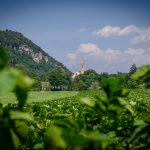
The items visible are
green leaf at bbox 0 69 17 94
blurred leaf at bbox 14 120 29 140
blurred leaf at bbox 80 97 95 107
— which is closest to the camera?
green leaf at bbox 0 69 17 94

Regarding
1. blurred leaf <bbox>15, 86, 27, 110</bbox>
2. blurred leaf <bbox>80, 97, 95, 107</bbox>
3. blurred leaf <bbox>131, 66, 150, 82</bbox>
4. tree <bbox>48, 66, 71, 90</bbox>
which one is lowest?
blurred leaf <bbox>80, 97, 95, 107</bbox>

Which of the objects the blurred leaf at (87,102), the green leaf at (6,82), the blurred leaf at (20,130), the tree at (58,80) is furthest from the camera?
the tree at (58,80)

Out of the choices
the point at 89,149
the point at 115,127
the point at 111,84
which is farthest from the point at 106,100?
the point at 115,127

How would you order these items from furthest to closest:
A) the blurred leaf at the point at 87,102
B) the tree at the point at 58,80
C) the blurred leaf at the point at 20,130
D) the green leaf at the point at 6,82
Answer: the tree at the point at 58,80
the blurred leaf at the point at 87,102
the blurred leaf at the point at 20,130
the green leaf at the point at 6,82

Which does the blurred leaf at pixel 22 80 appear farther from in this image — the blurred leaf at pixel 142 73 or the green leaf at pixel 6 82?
the blurred leaf at pixel 142 73

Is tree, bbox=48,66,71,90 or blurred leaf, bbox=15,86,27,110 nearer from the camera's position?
blurred leaf, bbox=15,86,27,110

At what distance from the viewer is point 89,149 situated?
2.52 feet

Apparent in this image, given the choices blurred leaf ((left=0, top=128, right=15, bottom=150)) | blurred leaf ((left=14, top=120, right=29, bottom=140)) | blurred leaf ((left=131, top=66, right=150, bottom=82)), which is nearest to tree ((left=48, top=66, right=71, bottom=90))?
blurred leaf ((left=131, top=66, right=150, bottom=82))

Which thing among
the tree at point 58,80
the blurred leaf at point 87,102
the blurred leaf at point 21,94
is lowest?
the blurred leaf at point 87,102

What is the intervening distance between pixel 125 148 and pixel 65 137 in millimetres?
542

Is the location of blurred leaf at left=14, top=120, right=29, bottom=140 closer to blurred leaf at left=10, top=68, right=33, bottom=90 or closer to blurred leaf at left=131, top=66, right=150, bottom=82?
blurred leaf at left=10, top=68, right=33, bottom=90

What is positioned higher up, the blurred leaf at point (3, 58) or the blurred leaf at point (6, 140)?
the blurred leaf at point (3, 58)

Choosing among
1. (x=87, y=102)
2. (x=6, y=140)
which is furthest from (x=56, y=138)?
(x=87, y=102)

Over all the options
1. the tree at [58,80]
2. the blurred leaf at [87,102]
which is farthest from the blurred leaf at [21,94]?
the tree at [58,80]
